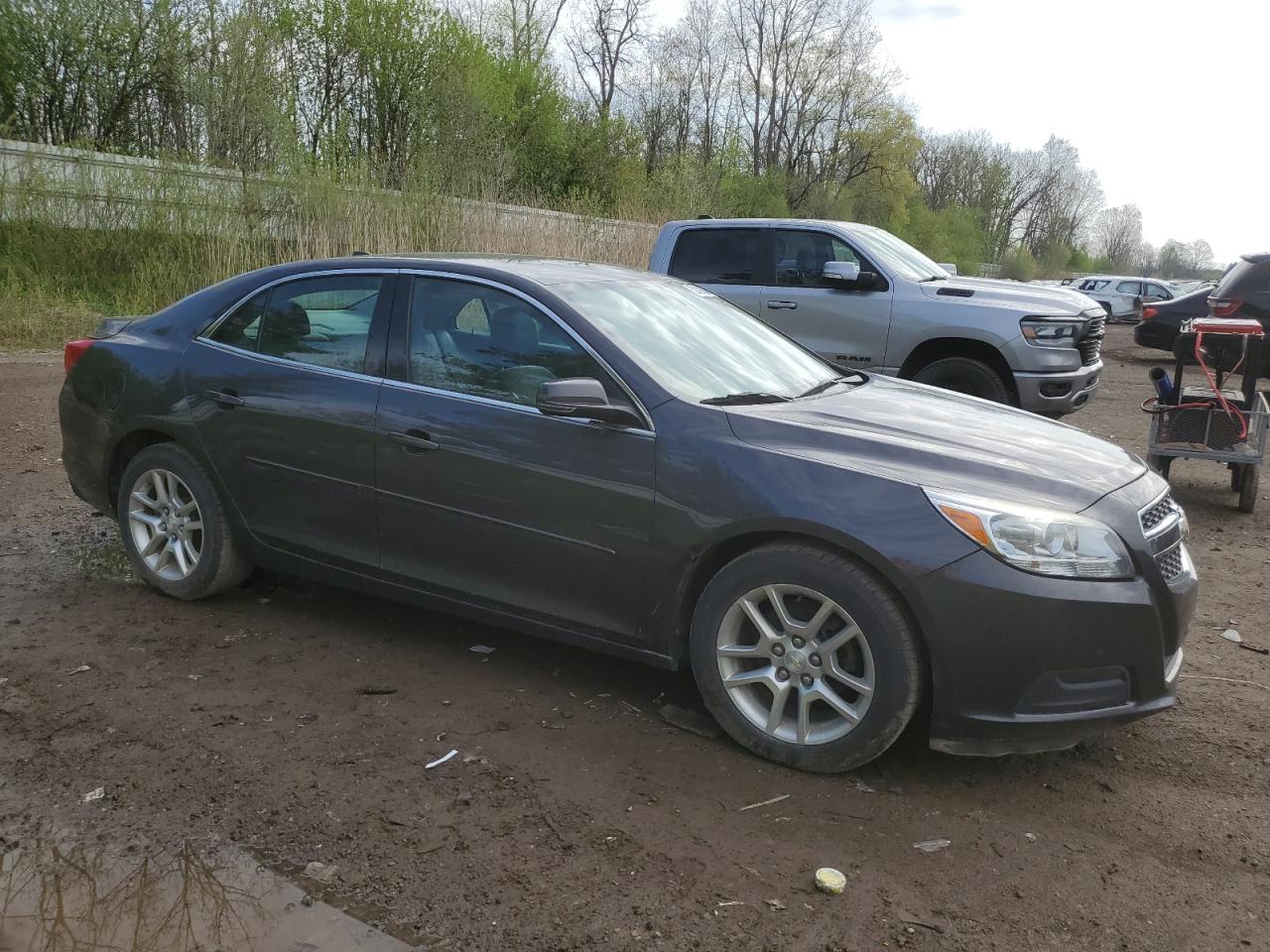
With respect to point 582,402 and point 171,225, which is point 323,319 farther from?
point 171,225

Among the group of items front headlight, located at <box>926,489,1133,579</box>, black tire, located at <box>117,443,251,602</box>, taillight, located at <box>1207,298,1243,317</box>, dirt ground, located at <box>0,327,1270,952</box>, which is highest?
taillight, located at <box>1207,298,1243,317</box>

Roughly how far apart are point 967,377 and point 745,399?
5.97m

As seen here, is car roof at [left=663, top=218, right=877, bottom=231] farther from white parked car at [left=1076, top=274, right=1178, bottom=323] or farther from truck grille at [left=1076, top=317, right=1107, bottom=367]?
white parked car at [left=1076, top=274, right=1178, bottom=323]

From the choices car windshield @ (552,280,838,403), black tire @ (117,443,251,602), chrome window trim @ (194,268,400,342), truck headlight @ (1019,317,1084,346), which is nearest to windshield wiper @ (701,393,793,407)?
car windshield @ (552,280,838,403)

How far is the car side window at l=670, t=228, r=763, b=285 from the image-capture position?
402 inches

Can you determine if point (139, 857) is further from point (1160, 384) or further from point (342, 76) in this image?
point (342, 76)

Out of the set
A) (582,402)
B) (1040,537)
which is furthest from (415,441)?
(1040,537)

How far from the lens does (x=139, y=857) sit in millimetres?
2953

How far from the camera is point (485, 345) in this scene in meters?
4.16

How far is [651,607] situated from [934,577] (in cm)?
98

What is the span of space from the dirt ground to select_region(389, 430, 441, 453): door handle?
2.93 ft

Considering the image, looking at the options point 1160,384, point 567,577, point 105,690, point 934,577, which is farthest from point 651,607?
point 1160,384

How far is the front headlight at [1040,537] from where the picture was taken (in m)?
3.23

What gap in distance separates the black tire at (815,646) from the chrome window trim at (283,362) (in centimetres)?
170
